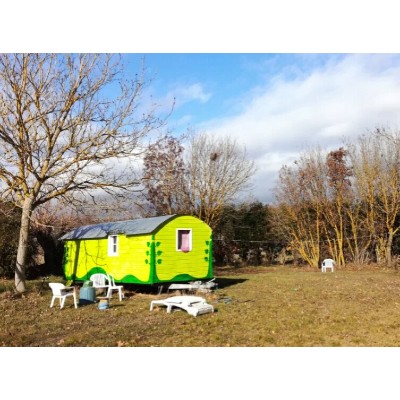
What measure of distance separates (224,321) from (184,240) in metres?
5.73

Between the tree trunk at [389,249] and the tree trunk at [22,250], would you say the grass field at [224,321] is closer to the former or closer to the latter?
the tree trunk at [22,250]

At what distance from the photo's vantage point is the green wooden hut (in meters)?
13.4

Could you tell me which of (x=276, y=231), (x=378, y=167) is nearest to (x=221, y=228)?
(x=276, y=231)

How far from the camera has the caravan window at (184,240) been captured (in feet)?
46.3

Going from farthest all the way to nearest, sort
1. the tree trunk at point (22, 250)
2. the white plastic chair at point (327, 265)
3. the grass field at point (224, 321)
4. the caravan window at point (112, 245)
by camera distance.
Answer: the white plastic chair at point (327, 265) < the caravan window at point (112, 245) < the tree trunk at point (22, 250) < the grass field at point (224, 321)

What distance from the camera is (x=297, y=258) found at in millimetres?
27219

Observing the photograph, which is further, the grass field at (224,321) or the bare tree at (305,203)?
the bare tree at (305,203)

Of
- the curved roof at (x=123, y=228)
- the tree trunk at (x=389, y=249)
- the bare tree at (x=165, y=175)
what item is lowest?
the tree trunk at (x=389, y=249)

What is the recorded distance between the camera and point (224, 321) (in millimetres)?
8875

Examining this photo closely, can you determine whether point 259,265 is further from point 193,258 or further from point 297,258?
point 193,258

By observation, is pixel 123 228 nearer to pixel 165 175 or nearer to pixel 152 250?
pixel 152 250

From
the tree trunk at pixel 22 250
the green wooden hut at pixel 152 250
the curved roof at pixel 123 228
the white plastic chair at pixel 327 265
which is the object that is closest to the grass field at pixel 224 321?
the tree trunk at pixel 22 250

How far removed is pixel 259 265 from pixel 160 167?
33.2ft

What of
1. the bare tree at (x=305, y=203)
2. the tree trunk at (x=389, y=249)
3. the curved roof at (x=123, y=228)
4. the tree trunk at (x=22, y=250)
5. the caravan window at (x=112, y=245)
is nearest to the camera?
the tree trunk at (x=22, y=250)
